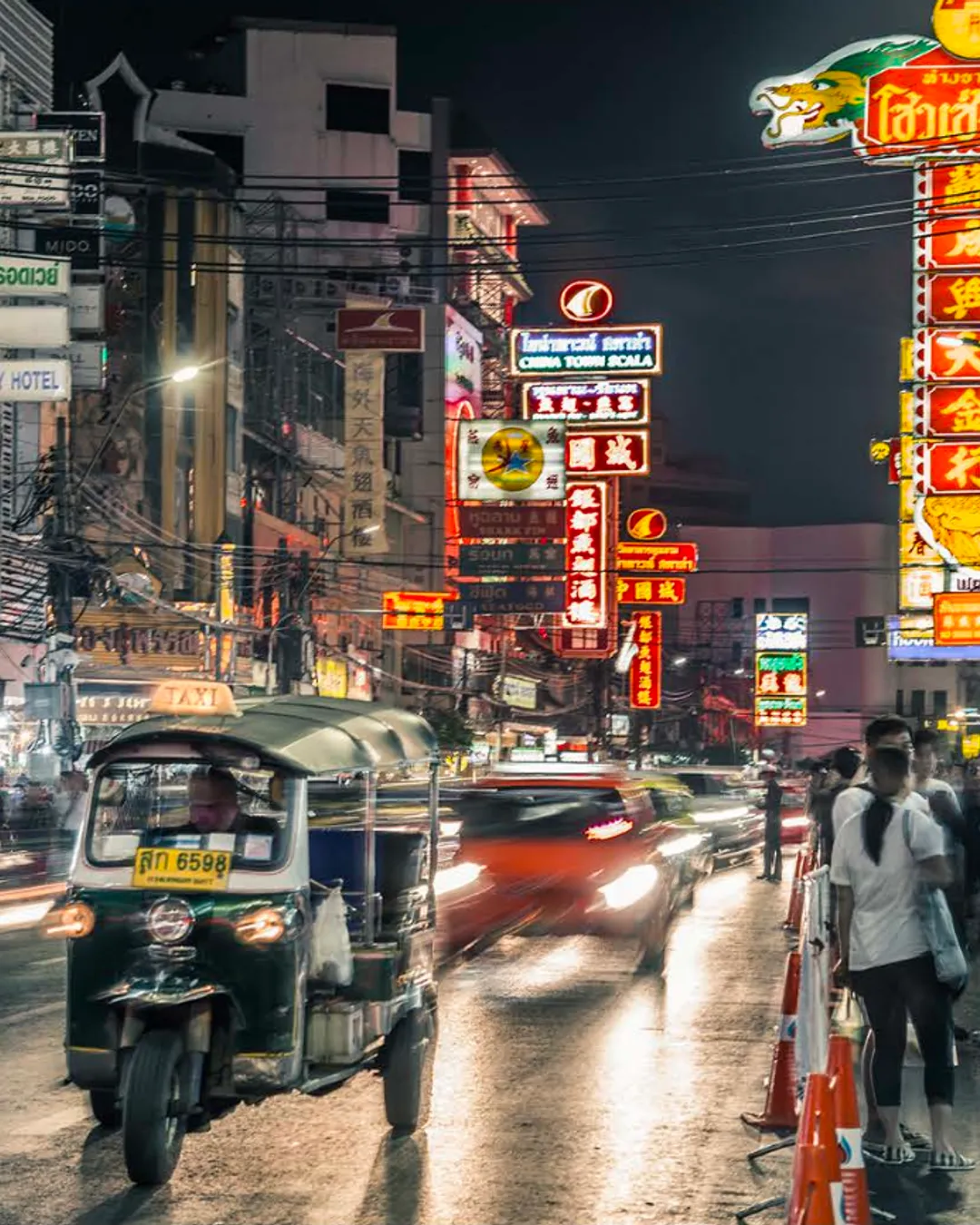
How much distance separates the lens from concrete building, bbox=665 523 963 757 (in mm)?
126312

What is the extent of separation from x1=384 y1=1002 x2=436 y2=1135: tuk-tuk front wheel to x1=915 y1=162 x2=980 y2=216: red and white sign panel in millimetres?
26933

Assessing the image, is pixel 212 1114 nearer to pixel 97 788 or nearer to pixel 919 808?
pixel 97 788

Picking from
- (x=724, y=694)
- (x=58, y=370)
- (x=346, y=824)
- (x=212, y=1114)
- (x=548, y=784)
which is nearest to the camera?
(x=212, y=1114)

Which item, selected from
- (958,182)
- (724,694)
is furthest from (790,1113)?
(724,694)

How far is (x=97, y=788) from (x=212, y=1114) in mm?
1654

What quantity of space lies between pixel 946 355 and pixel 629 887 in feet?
59.3

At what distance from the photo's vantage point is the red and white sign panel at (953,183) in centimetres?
3491

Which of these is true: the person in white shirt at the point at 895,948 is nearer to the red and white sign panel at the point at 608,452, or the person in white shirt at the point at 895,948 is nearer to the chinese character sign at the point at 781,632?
the red and white sign panel at the point at 608,452

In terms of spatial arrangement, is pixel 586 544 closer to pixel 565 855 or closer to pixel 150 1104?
pixel 565 855

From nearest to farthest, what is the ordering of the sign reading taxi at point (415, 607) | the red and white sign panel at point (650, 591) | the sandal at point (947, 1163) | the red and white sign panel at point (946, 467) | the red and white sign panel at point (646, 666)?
the sandal at point (947, 1163) < the red and white sign panel at point (946, 467) < the sign reading taxi at point (415, 607) < the red and white sign panel at point (650, 591) < the red and white sign panel at point (646, 666)

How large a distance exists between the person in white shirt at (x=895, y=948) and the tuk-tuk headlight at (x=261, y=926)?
2683 mm

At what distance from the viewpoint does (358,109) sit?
92625mm

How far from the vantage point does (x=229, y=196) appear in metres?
62.2

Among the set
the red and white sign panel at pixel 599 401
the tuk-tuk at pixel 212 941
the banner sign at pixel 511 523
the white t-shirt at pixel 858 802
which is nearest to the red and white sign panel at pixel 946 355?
the banner sign at pixel 511 523
